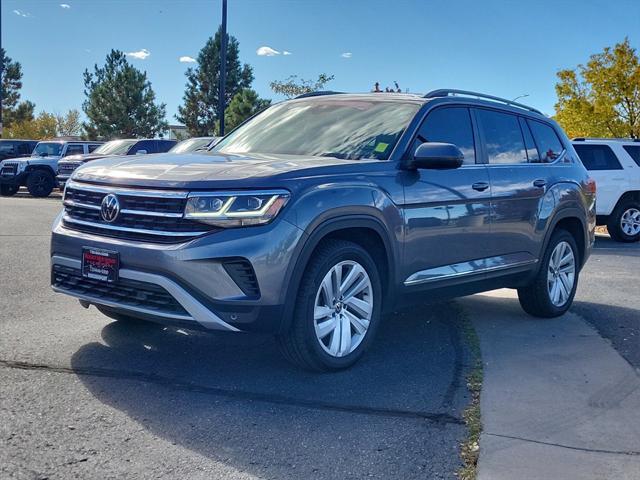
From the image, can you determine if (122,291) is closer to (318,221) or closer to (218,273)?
(218,273)

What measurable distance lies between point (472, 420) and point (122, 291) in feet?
7.01

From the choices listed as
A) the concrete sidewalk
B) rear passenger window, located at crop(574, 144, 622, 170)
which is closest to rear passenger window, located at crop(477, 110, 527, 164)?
the concrete sidewalk

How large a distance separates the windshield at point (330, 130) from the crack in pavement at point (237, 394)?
1.73 metres

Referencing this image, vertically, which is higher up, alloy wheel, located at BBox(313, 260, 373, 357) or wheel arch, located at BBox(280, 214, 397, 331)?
wheel arch, located at BBox(280, 214, 397, 331)

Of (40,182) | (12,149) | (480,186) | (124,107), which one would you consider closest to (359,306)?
(480,186)

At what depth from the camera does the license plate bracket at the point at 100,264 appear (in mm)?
4137

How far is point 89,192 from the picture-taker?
14.7 ft

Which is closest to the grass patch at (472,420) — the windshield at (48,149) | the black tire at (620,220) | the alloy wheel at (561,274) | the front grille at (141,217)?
the alloy wheel at (561,274)

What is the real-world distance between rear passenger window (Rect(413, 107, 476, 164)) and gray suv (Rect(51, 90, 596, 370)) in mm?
15

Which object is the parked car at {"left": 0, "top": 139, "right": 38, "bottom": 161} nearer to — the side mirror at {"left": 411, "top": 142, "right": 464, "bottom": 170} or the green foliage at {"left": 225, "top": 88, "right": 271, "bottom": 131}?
the green foliage at {"left": 225, "top": 88, "right": 271, "bottom": 131}

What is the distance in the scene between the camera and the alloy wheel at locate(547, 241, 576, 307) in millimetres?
6562

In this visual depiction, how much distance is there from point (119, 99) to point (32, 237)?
41.6 metres

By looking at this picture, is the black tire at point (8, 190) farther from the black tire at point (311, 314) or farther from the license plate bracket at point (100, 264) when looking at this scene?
the black tire at point (311, 314)

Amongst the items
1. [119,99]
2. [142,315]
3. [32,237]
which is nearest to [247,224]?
[142,315]
